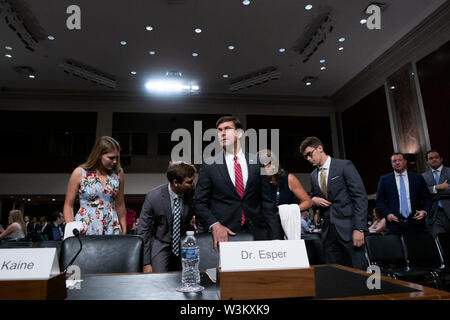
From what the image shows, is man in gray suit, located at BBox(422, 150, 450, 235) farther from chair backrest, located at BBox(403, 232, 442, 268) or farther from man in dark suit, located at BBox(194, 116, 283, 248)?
man in dark suit, located at BBox(194, 116, 283, 248)

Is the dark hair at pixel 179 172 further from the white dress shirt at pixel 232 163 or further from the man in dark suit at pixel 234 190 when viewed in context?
the white dress shirt at pixel 232 163

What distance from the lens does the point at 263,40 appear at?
6.50m

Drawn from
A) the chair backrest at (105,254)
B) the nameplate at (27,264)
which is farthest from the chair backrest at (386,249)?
the nameplate at (27,264)

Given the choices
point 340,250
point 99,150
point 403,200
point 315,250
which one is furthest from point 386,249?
point 99,150

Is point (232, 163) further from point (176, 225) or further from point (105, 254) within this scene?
point (105, 254)

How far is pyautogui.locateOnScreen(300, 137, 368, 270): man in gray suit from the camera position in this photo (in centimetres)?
250

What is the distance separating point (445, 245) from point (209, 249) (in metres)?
2.22

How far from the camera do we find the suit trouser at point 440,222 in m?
4.00

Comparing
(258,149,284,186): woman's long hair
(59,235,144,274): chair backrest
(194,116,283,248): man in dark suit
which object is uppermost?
(258,149,284,186): woman's long hair

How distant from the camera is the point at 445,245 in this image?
8.90ft

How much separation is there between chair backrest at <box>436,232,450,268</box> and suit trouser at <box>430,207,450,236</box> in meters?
1.45

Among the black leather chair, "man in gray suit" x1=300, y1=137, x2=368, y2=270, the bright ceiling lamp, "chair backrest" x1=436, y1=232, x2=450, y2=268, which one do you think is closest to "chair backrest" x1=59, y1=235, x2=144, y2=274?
"man in gray suit" x1=300, y1=137, x2=368, y2=270

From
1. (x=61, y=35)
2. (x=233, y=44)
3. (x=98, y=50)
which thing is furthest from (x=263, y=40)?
(x=61, y=35)

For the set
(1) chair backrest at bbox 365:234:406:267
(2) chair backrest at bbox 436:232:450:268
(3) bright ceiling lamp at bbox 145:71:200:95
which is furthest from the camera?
(3) bright ceiling lamp at bbox 145:71:200:95
